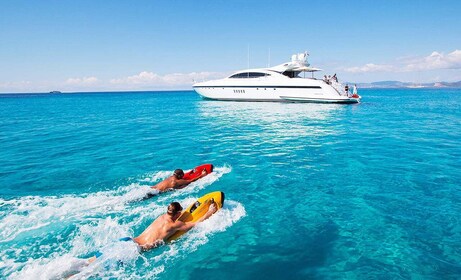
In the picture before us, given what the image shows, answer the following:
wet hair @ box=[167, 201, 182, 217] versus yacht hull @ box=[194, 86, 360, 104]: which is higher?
yacht hull @ box=[194, 86, 360, 104]

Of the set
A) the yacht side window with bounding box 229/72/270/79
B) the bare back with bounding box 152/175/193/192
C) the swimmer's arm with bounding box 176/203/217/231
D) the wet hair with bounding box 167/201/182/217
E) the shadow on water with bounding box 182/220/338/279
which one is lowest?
the shadow on water with bounding box 182/220/338/279

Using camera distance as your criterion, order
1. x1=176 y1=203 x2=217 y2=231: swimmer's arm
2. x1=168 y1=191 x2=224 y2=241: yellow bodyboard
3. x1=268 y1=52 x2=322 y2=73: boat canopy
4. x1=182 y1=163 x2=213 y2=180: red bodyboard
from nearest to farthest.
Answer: x1=176 y1=203 x2=217 y2=231: swimmer's arm, x1=168 y1=191 x2=224 y2=241: yellow bodyboard, x1=182 y1=163 x2=213 y2=180: red bodyboard, x1=268 y1=52 x2=322 y2=73: boat canopy

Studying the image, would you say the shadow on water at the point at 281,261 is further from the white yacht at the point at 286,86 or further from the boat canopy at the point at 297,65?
the boat canopy at the point at 297,65

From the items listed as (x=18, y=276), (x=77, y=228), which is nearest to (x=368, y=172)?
(x=77, y=228)

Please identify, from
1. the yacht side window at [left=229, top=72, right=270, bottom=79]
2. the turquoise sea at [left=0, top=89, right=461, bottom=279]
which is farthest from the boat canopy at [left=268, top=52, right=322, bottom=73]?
the turquoise sea at [left=0, top=89, right=461, bottom=279]

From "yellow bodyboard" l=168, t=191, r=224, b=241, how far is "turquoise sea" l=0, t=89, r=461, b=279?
0.28 metres

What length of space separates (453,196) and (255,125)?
55.5ft

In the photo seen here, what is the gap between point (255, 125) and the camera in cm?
2472

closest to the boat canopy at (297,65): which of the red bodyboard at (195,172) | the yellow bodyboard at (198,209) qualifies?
the red bodyboard at (195,172)

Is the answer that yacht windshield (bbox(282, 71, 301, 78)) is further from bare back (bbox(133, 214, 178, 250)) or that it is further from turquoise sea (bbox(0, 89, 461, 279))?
bare back (bbox(133, 214, 178, 250))

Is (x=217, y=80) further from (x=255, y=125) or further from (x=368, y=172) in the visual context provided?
(x=368, y=172)

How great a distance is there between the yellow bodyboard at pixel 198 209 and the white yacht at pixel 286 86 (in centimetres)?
3454

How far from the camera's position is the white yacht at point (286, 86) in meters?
39.3

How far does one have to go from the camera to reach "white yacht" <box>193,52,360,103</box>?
39.3 m
